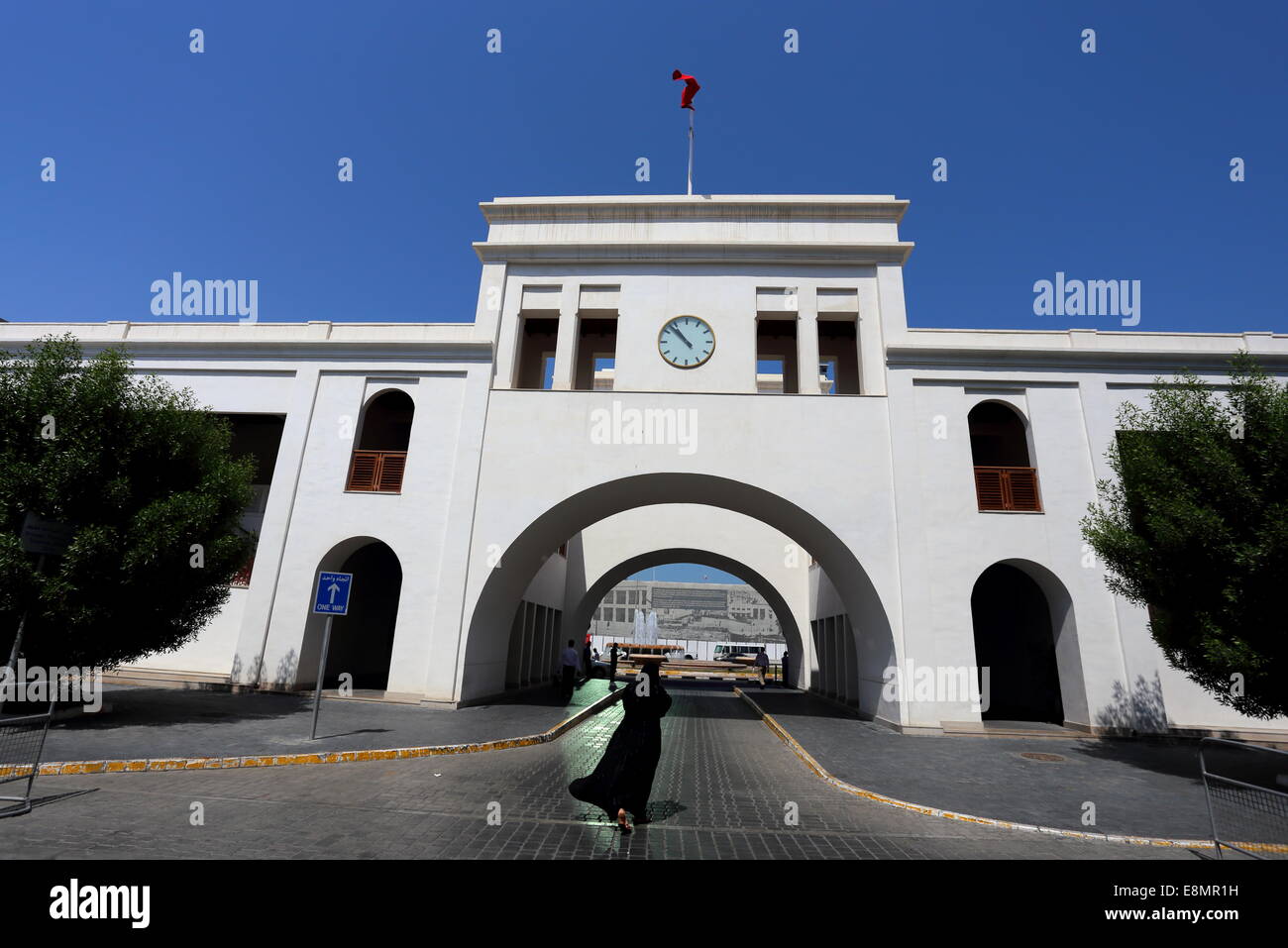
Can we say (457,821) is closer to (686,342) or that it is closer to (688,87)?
(686,342)

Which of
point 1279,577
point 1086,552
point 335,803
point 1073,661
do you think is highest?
point 1086,552

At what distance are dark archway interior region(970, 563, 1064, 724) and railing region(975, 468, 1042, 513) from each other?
3.66 meters

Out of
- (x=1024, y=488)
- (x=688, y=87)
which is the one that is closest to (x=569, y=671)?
(x=1024, y=488)

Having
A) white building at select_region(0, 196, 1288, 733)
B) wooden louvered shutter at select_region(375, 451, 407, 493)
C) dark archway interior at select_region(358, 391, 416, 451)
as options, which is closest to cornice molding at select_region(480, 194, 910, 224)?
white building at select_region(0, 196, 1288, 733)

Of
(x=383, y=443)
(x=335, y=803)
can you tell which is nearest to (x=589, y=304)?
(x=383, y=443)

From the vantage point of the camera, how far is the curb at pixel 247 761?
7250mm

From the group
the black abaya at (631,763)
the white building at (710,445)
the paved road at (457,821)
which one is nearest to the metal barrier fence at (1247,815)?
the paved road at (457,821)

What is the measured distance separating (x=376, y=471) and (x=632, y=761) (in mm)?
12148

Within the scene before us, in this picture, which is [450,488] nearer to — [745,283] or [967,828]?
[745,283]

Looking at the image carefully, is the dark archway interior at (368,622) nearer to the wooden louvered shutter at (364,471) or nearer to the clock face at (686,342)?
the wooden louvered shutter at (364,471)

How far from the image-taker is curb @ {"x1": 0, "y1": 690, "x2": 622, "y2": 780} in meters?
7.25
